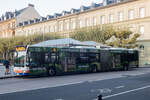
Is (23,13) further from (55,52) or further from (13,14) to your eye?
(55,52)

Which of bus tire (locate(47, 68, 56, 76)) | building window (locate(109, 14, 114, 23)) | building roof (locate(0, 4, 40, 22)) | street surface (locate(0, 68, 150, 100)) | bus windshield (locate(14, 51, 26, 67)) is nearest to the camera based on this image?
street surface (locate(0, 68, 150, 100))

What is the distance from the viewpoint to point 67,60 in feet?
65.3

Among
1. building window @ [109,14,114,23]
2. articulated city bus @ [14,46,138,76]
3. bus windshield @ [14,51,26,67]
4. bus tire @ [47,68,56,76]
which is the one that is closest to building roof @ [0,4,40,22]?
building window @ [109,14,114,23]

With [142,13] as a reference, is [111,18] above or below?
below

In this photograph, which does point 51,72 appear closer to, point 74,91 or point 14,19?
point 74,91

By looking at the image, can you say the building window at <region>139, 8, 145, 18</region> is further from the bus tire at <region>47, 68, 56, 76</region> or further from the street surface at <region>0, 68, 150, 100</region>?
the street surface at <region>0, 68, 150, 100</region>

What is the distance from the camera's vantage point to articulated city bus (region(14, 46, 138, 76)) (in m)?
17.0

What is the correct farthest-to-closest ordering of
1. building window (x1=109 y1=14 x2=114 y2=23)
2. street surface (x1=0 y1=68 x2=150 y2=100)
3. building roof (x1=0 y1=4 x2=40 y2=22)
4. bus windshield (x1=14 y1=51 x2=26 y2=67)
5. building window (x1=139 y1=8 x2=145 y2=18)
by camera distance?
building roof (x1=0 y1=4 x2=40 y2=22)
building window (x1=109 y1=14 x2=114 y2=23)
building window (x1=139 y1=8 x2=145 y2=18)
bus windshield (x1=14 y1=51 x2=26 y2=67)
street surface (x1=0 y1=68 x2=150 y2=100)

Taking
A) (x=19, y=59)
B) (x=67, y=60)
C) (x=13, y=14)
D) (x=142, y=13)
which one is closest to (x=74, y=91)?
(x=19, y=59)

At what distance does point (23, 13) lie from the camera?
→ 7706cm

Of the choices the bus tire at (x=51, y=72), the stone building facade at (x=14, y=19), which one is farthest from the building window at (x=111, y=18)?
the stone building facade at (x=14, y=19)

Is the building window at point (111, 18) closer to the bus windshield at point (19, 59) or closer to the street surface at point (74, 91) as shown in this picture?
the bus windshield at point (19, 59)

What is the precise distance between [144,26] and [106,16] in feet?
32.3

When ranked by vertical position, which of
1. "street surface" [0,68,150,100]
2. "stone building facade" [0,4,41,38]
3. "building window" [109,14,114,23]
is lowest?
"street surface" [0,68,150,100]
